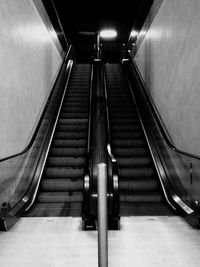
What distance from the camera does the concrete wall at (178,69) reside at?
451cm

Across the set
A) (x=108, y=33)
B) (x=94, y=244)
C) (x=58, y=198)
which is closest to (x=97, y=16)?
(x=108, y=33)

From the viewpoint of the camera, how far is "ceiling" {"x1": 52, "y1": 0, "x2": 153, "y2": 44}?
12.1m

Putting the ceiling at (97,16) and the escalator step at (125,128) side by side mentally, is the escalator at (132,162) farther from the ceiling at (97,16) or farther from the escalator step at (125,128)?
the ceiling at (97,16)

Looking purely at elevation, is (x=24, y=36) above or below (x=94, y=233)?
above

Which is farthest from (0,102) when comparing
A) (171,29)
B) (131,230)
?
(171,29)

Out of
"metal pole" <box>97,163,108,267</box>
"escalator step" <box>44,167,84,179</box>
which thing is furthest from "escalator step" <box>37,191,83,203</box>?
"metal pole" <box>97,163,108,267</box>

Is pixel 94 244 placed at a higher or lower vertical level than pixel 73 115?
lower

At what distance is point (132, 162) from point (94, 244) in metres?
3.15

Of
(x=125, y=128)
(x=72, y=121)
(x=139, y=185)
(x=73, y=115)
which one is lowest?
(x=139, y=185)

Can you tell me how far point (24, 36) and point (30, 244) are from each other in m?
3.86

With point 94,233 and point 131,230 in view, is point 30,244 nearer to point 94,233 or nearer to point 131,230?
point 94,233

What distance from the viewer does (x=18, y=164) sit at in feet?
16.4

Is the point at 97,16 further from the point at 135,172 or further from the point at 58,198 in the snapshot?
the point at 58,198

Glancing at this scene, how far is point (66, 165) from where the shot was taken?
20.9 feet
